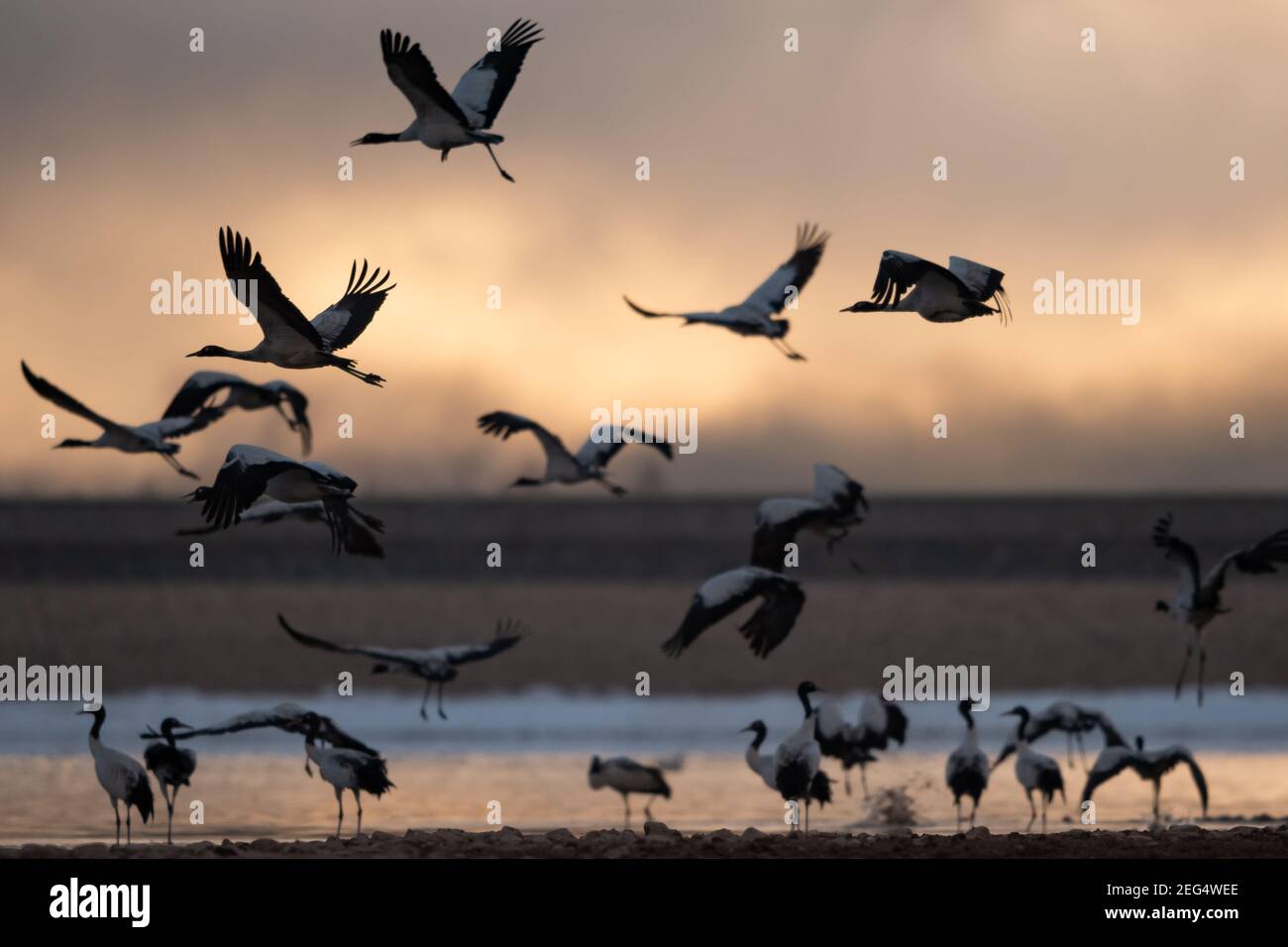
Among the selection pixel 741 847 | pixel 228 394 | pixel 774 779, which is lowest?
pixel 741 847

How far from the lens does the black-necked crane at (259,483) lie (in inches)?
451

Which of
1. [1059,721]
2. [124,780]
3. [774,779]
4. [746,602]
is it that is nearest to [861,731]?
[1059,721]

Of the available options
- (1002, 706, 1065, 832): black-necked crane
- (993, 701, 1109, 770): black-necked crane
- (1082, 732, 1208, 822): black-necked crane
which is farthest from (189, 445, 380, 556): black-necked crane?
(993, 701, 1109, 770): black-necked crane

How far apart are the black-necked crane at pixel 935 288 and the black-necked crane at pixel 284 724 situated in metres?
4.85

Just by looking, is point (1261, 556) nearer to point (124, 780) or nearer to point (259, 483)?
point (259, 483)

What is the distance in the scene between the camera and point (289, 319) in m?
11.7

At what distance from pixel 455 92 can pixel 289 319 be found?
2.80 meters

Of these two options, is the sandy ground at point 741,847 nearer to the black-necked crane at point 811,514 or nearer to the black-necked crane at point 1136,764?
the black-necked crane at point 811,514

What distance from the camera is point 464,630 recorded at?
40.1 meters

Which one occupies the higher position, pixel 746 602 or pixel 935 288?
pixel 935 288

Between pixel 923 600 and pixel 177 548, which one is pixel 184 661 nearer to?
pixel 177 548

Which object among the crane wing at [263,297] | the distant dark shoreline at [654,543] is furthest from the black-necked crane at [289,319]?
the distant dark shoreline at [654,543]

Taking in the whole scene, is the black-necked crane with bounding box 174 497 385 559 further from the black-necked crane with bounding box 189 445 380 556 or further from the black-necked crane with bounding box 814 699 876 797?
the black-necked crane with bounding box 814 699 876 797
